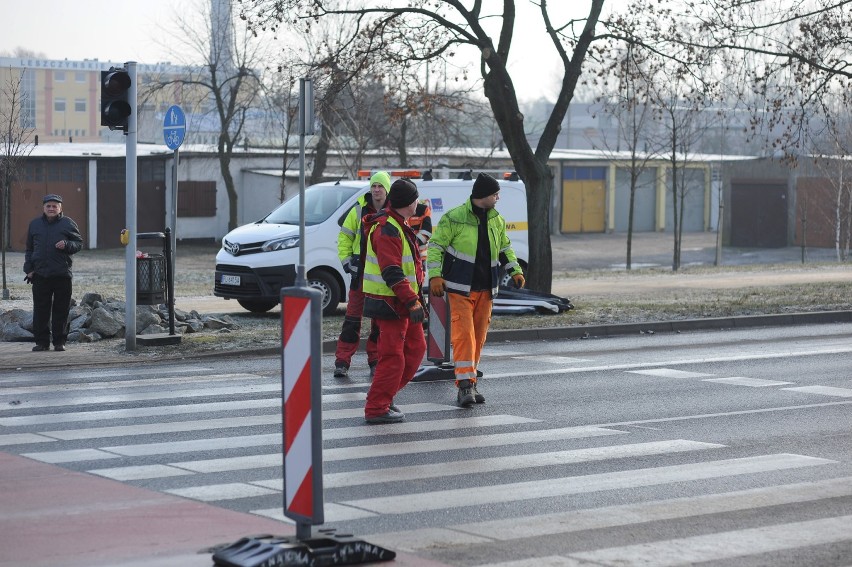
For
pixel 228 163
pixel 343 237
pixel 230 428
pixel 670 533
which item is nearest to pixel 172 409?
pixel 230 428

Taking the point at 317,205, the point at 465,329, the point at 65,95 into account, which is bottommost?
the point at 465,329

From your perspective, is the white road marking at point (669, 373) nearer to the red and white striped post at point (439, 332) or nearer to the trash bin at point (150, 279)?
the red and white striped post at point (439, 332)

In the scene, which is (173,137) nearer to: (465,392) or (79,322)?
(79,322)

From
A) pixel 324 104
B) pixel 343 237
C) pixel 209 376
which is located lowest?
pixel 209 376

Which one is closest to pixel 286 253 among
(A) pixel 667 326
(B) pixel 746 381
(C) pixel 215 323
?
(C) pixel 215 323

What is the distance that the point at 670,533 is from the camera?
22.2 feet

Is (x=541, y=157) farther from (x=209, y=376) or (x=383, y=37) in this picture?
(x=209, y=376)

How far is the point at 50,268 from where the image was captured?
49.2 feet

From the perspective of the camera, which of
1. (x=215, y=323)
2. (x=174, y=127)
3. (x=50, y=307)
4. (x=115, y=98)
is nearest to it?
(x=115, y=98)

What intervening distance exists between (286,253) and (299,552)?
13.7m

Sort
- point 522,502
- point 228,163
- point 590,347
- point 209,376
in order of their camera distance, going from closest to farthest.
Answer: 1. point 522,502
2. point 209,376
3. point 590,347
4. point 228,163

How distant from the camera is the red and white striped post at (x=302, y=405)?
5.91 metres

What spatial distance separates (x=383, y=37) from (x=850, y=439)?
13688mm

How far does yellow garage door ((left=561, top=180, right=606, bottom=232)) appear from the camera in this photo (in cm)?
6062
